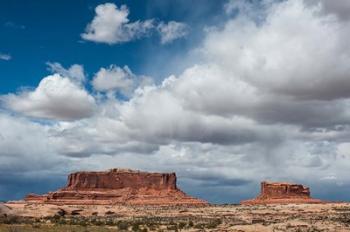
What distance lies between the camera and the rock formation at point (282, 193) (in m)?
160

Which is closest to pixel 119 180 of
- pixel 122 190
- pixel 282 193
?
pixel 122 190

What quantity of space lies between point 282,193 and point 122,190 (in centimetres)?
5495

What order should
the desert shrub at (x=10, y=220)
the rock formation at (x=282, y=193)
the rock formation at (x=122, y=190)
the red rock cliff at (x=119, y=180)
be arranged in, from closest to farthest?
1. the desert shrub at (x=10, y=220)
2. the rock formation at (x=122, y=190)
3. the rock formation at (x=282, y=193)
4. the red rock cliff at (x=119, y=180)

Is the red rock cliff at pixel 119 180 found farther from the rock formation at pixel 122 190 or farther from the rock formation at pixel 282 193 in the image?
the rock formation at pixel 282 193

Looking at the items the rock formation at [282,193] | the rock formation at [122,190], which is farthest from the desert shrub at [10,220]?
the rock formation at [282,193]

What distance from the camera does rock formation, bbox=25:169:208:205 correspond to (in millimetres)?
154875

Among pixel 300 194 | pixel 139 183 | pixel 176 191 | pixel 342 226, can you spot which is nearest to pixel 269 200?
pixel 300 194

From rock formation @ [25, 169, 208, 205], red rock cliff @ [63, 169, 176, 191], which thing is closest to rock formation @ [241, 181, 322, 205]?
rock formation @ [25, 169, 208, 205]

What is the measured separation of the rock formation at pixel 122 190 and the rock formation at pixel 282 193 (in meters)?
19.8

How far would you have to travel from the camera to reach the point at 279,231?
43938 millimetres

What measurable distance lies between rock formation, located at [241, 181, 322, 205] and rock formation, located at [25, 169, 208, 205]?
1977 cm

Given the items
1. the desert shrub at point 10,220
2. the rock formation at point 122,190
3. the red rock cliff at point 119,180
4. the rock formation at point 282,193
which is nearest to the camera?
the desert shrub at point 10,220

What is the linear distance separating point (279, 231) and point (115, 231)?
1453 centimetres

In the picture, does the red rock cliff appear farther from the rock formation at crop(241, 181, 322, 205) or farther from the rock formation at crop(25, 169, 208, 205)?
the rock formation at crop(241, 181, 322, 205)
